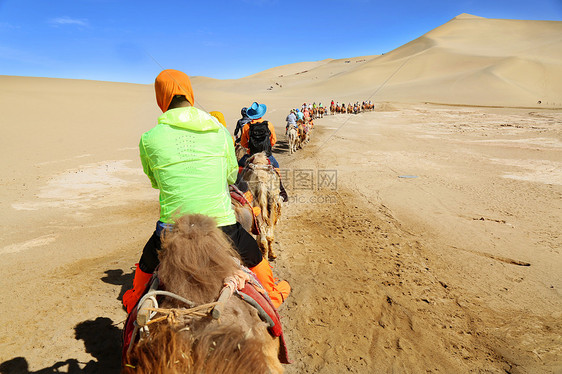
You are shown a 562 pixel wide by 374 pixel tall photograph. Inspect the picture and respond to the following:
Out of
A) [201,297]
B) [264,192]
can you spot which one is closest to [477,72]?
[264,192]

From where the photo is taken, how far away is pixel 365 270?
5648 mm

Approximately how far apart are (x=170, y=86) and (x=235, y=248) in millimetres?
1394

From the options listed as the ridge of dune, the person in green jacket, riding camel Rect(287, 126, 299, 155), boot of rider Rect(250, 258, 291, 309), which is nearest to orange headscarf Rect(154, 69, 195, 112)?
the person in green jacket

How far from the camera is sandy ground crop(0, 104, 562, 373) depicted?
3764mm

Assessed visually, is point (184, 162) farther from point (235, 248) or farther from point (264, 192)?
point (264, 192)

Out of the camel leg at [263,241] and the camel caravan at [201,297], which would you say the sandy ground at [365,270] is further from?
the camel caravan at [201,297]

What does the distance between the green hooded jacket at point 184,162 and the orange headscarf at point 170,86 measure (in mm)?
250

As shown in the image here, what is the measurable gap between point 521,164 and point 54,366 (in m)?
15.7

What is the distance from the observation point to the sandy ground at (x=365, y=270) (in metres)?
3.76

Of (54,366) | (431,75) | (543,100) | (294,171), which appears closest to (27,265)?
(54,366)

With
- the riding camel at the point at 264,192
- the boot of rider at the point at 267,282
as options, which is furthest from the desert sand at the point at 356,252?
the boot of rider at the point at 267,282

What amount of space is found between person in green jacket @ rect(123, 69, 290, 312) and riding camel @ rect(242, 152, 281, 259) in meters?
3.24

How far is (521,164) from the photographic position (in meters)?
12.9

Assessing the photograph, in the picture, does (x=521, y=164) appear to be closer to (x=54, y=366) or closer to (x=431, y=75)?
(x=54, y=366)
